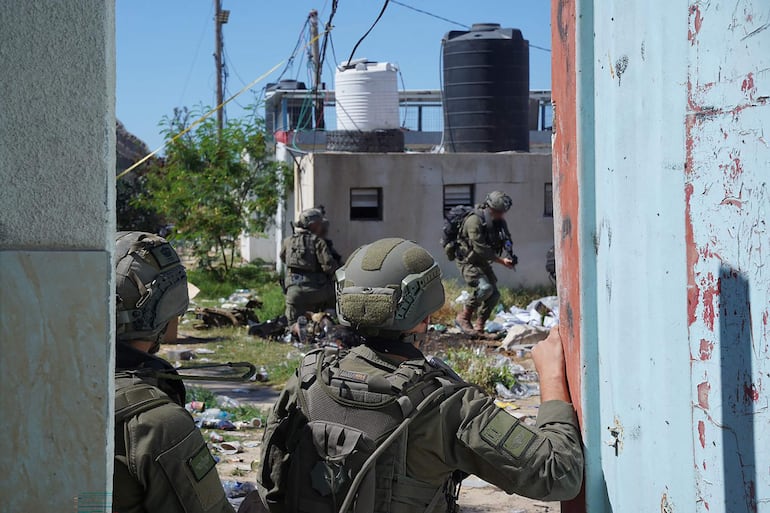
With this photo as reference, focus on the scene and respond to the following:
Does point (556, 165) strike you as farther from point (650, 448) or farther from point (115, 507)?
point (115, 507)

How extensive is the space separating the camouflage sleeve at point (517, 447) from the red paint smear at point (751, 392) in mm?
794

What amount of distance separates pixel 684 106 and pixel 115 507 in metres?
1.59

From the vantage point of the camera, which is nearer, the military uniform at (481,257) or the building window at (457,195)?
the military uniform at (481,257)

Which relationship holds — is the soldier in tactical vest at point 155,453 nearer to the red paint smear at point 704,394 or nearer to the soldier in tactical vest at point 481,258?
the red paint smear at point 704,394

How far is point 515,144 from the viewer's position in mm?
16562

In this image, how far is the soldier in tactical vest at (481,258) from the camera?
11.4m

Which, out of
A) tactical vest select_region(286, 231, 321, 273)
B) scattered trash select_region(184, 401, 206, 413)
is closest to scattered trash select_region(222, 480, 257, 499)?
scattered trash select_region(184, 401, 206, 413)

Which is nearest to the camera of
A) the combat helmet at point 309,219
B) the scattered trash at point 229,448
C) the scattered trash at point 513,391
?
the scattered trash at point 229,448

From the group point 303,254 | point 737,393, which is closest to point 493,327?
point 303,254

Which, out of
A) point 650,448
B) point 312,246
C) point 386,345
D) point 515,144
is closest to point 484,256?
point 312,246

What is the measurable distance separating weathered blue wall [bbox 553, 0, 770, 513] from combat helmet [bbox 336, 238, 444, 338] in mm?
482

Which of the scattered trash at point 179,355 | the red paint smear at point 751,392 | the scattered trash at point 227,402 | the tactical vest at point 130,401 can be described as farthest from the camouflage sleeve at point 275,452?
the scattered trash at point 179,355

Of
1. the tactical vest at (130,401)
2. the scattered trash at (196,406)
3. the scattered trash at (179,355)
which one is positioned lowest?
the scattered trash at (196,406)

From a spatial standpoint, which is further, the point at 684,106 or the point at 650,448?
the point at 650,448
